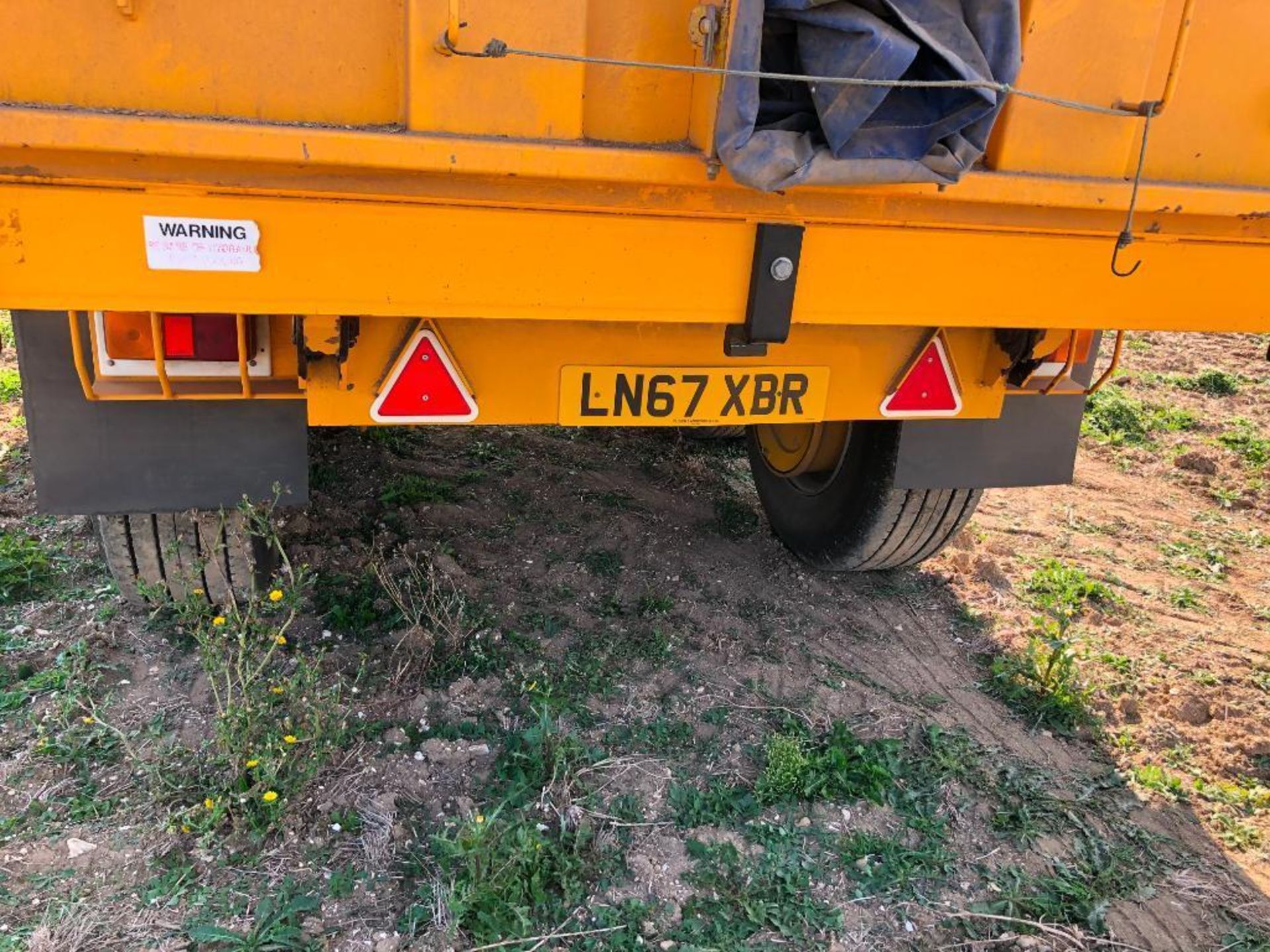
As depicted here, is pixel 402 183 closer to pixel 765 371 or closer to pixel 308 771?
pixel 765 371

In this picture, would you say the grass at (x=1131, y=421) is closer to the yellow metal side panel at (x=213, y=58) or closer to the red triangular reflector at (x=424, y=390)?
the red triangular reflector at (x=424, y=390)

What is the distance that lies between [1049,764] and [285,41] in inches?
109

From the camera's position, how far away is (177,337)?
237 cm

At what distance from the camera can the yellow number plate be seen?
263 centimetres

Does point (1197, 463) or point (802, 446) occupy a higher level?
point (802, 446)

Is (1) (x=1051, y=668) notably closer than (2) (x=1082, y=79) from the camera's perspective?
No

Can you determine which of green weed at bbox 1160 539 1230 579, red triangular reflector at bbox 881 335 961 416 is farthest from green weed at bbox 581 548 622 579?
green weed at bbox 1160 539 1230 579

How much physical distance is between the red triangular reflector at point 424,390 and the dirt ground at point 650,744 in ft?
2.48

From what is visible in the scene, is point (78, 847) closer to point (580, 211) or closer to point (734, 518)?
point (580, 211)

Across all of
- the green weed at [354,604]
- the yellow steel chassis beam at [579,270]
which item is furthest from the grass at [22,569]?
the yellow steel chassis beam at [579,270]

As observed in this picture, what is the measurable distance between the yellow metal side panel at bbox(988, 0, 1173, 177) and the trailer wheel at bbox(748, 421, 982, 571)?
1.19 m

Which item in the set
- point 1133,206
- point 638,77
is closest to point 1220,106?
point 1133,206

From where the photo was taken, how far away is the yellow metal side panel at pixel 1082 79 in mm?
2166

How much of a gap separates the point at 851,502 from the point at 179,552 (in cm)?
229
